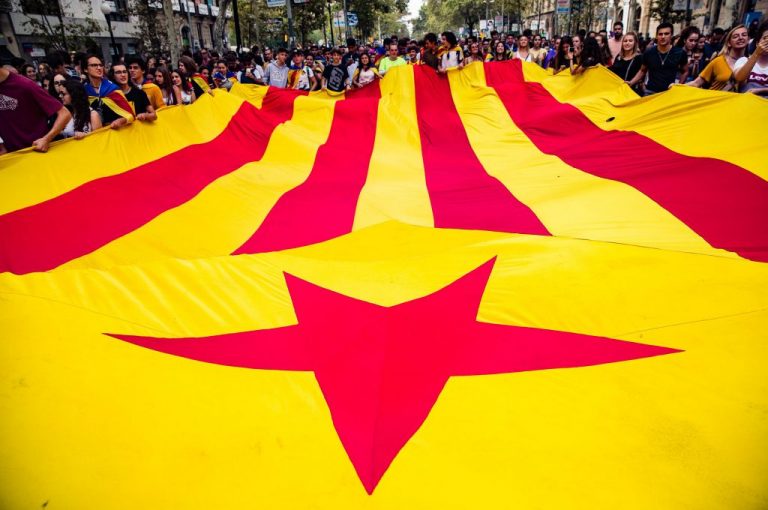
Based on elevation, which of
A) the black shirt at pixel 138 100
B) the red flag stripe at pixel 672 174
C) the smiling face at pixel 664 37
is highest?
the smiling face at pixel 664 37

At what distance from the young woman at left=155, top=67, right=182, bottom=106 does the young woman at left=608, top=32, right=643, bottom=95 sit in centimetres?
465

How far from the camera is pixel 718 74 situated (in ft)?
12.0

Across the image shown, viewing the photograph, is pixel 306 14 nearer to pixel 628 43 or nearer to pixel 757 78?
pixel 628 43

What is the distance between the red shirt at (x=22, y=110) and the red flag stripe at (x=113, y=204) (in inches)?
22.8

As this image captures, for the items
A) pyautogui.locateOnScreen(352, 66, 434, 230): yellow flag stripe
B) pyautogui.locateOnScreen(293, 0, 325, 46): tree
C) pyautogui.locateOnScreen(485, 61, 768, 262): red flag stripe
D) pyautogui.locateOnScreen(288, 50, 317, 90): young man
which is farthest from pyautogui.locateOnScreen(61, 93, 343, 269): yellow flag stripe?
pyautogui.locateOnScreen(293, 0, 325, 46): tree

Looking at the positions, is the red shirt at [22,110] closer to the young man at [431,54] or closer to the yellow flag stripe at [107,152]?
the yellow flag stripe at [107,152]

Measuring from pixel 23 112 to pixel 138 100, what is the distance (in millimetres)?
1069

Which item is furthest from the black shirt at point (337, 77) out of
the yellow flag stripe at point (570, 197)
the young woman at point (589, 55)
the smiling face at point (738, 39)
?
the smiling face at point (738, 39)

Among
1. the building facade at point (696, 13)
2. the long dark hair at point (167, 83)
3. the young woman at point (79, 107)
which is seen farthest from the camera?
the building facade at point (696, 13)

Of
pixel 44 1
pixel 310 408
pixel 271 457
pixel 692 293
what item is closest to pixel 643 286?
pixel 692 293

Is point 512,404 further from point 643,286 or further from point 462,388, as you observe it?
point 643,286

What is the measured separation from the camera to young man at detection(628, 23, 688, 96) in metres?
4.31

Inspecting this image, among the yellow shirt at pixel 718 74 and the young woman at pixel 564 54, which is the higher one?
the young woman at pixel 564 54

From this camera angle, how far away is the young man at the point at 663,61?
14.1ft
